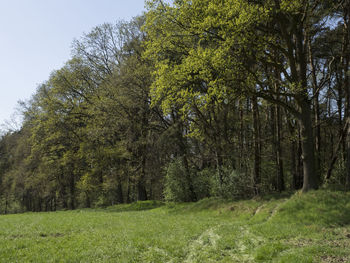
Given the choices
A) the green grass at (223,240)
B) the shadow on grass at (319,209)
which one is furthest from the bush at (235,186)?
the shadow on grass at (319,209)

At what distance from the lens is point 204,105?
1516 cm

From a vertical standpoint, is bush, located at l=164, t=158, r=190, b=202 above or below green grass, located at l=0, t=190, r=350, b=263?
above

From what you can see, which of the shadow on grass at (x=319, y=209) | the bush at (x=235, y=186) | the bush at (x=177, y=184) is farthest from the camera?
the bush at (x=177, y=184)

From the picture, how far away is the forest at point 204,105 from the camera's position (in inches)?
567

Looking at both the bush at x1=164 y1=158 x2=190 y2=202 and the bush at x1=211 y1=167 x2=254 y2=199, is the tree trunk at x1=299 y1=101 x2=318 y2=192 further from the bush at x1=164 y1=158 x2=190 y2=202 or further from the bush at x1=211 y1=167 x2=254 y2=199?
the bush at x1=164 y1=158 x2=190 y2=202

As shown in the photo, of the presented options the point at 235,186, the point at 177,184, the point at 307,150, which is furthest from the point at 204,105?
the point at 177,184

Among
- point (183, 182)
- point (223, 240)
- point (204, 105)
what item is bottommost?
point (223, 240)

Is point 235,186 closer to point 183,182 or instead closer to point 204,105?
point 183,182

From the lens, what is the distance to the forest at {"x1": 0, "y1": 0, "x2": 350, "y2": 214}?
47.3 feet

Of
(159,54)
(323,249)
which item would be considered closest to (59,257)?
(323,249)

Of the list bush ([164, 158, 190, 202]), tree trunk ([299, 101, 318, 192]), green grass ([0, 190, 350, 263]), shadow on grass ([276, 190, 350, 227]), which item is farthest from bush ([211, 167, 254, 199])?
shadow on grass ([276, 190, 350, 227])

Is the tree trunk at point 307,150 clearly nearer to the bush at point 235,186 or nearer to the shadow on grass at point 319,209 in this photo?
the shadow on grass at point 319,209

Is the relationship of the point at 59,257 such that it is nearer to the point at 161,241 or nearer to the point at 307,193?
the point at 161,241

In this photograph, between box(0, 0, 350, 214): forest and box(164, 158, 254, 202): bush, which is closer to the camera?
box(0, 0, 350, 214): forest
